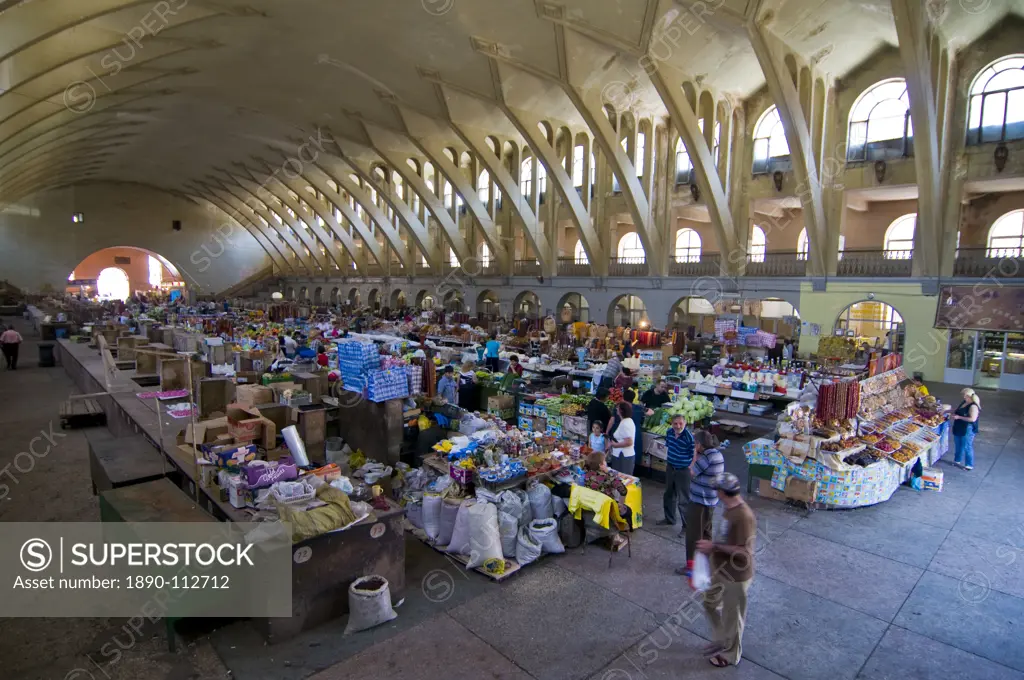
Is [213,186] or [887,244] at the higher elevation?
[213,186]

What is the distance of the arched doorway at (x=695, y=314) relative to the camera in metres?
23.4

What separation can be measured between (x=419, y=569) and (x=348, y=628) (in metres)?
1.19

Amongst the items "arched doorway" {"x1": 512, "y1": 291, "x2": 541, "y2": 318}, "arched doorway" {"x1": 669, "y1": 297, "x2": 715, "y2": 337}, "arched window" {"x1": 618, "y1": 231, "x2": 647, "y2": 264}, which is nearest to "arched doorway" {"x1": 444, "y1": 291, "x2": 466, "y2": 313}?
"arched doorway" {"x1": 512, "y1": 291, "x2": 541, "y2": 318}

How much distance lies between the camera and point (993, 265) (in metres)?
16.2

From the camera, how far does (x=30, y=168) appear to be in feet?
101

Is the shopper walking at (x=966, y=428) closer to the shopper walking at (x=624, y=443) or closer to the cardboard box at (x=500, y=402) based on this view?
the shopper walking at (x=624, y=443)

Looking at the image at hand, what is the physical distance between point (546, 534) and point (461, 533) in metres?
0.92

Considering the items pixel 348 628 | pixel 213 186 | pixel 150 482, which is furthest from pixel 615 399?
pixel 213 186

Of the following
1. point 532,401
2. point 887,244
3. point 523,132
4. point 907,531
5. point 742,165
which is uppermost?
point 523,132

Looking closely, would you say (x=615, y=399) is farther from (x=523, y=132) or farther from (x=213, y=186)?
(x=213, y=186)

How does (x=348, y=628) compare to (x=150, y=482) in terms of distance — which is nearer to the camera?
(x=348, y=628)

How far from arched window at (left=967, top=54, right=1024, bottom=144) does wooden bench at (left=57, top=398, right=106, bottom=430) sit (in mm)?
23997

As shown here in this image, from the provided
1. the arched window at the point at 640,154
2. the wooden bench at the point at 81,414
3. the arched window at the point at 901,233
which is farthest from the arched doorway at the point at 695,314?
the wooden bench at the point at 81,414

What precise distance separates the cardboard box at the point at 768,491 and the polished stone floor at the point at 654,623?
627mm
